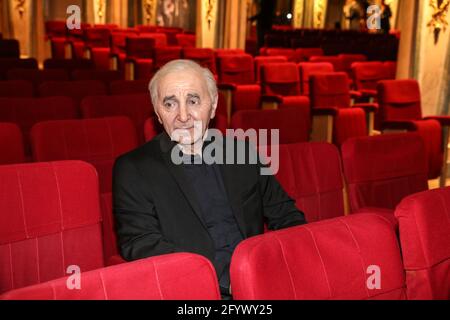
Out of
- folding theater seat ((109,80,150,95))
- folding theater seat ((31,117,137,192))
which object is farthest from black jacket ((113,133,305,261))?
folding theater seat ((109,80,150,95))

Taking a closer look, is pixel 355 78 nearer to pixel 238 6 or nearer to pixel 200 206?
pixel 238 6

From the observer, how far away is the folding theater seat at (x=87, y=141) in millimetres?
2852

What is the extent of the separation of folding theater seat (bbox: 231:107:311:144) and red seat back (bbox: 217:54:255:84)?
3916 millimetres

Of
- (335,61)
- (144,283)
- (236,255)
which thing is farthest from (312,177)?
(335,61)

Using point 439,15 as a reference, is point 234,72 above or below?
below

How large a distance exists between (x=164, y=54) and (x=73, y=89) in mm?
4332

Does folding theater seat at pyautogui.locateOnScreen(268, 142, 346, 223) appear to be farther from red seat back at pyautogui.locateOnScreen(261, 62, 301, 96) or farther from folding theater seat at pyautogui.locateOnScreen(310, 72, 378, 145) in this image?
red seat back at pyautogui.locateOnScreen(261, 62, 301, 96)

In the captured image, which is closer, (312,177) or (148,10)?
(312,177)

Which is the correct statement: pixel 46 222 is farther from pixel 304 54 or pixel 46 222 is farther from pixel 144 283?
pixel 304 54

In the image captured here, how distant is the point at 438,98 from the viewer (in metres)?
5.64

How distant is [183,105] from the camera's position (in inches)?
78.4

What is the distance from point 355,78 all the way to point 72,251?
5896 mm

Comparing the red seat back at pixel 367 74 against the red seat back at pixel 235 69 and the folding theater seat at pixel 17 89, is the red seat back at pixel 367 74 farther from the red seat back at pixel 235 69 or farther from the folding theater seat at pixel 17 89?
the folding theater seat at pixel 17 89

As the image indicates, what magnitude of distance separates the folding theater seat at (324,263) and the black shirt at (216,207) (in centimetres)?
48
